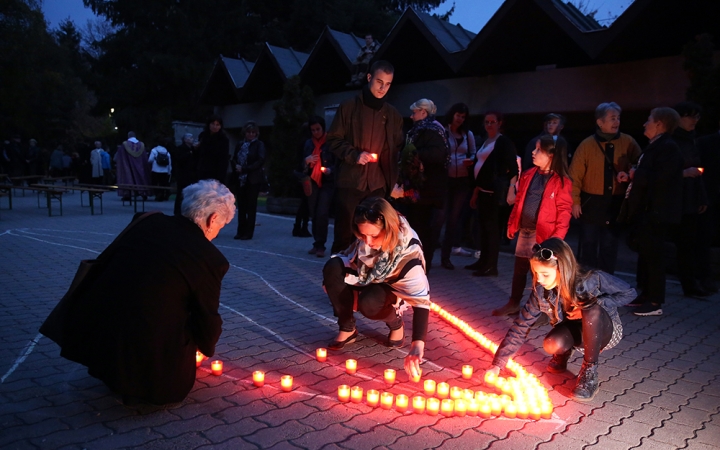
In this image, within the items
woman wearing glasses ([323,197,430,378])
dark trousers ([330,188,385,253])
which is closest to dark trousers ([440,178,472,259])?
dark trousers ([330,188,385,253])

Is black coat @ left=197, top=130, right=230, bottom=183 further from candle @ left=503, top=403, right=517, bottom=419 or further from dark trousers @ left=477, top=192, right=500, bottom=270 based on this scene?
candle @ left=503, top=403, right=517, bottom=419

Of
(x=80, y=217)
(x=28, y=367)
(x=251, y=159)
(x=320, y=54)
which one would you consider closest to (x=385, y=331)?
(x=28, y=367)

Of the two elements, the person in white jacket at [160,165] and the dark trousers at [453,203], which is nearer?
the dark trousers at [453,203]

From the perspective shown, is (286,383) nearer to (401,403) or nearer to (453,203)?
(401,403)

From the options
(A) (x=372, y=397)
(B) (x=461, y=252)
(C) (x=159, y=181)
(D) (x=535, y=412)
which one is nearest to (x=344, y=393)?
(A) (x=372, y=397)

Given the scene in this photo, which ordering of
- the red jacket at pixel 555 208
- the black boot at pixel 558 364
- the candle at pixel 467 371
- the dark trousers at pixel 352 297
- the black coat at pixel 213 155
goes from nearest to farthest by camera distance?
1. the candle at pixel 467 371
2. the black boot at pixel 558 364
3. the dark trousers at pixel 352 297
4. the red jacket at pixel 555 208
5. the black coat at pixel 213 155

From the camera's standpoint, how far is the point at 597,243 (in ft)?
20.9

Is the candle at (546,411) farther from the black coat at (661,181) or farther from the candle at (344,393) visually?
the black coat at (661,181)

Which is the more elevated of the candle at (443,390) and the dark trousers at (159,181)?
the dark trousers at (159,181)

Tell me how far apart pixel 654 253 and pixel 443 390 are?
3.35m

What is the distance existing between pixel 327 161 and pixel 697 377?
6.27m

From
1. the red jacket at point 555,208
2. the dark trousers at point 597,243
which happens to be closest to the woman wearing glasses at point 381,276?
the red jacket at point 555,208

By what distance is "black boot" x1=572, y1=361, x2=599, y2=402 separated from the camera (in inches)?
150

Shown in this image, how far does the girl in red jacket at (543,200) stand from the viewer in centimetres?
539
